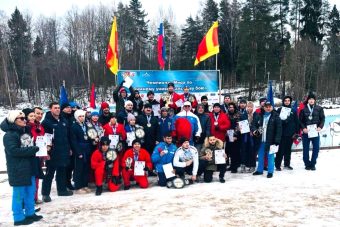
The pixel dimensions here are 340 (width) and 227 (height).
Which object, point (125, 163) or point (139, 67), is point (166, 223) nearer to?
point (125, 163)

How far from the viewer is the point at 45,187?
648 centimetres

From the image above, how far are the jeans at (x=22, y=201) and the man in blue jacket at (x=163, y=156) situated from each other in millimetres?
2799

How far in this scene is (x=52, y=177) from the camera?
6543 millimetres

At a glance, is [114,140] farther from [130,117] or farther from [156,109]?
[156,109]

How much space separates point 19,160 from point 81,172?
2.28 metres

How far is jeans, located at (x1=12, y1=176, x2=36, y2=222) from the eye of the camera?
501 cm

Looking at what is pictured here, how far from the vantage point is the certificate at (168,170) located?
7145 millimetres

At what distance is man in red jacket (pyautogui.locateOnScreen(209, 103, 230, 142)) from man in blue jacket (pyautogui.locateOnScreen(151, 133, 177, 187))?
1309 millimetres

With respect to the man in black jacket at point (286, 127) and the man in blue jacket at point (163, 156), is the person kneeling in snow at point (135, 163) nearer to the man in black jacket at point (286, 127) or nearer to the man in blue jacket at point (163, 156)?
the man in blue jacket at point (163, 156)

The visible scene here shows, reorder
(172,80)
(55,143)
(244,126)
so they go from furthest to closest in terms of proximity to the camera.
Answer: (172,80) < (244,126) < (55,143)

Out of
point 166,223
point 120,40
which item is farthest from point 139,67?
point 166,223

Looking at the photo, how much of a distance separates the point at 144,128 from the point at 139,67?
3079 cm

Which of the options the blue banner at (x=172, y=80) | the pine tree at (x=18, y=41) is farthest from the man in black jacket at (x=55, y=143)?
the pine tree at (x=18, y=41)

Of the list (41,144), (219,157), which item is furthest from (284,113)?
(41,144)
